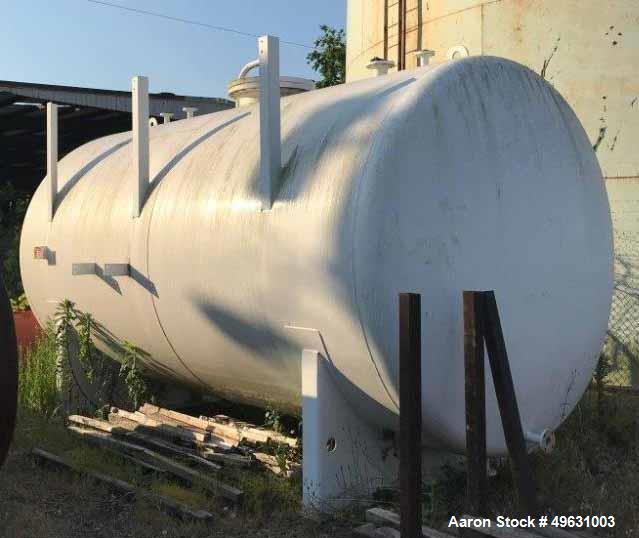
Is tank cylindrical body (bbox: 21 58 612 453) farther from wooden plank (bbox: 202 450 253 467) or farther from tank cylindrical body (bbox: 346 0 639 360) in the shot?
tank cylindrical body (bbox: 346 0 639 360)

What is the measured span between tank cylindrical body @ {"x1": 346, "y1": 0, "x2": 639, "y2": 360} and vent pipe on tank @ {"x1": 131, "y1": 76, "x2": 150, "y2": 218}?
326 cm

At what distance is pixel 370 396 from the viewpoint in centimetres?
404

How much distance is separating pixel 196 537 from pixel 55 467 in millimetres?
1649

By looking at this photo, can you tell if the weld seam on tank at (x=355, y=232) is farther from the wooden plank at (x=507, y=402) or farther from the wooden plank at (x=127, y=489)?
the wooden plank at (x=127, y=489)

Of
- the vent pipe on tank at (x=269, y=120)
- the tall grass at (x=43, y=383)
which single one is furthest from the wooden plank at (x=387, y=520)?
the tall grass at (x=43, y=383)

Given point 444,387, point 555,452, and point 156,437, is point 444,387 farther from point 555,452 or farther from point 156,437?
point 156,437

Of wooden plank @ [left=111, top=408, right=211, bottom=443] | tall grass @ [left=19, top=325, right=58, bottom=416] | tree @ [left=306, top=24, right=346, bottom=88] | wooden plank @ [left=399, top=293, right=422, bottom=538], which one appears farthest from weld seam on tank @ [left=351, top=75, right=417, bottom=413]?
tree @ [left=306, top=24, right=346, bottom=88]

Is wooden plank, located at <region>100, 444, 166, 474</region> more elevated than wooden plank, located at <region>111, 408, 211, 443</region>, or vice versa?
wooden plank, located at <region>111, 408, 211, 443</region>

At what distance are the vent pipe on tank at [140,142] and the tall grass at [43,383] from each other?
1.66m

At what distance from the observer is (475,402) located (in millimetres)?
3705

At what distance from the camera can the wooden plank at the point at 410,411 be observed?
357cm

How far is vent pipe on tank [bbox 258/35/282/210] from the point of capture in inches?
168

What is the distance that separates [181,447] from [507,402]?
2328mm

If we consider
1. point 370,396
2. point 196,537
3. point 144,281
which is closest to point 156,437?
point 144,281
